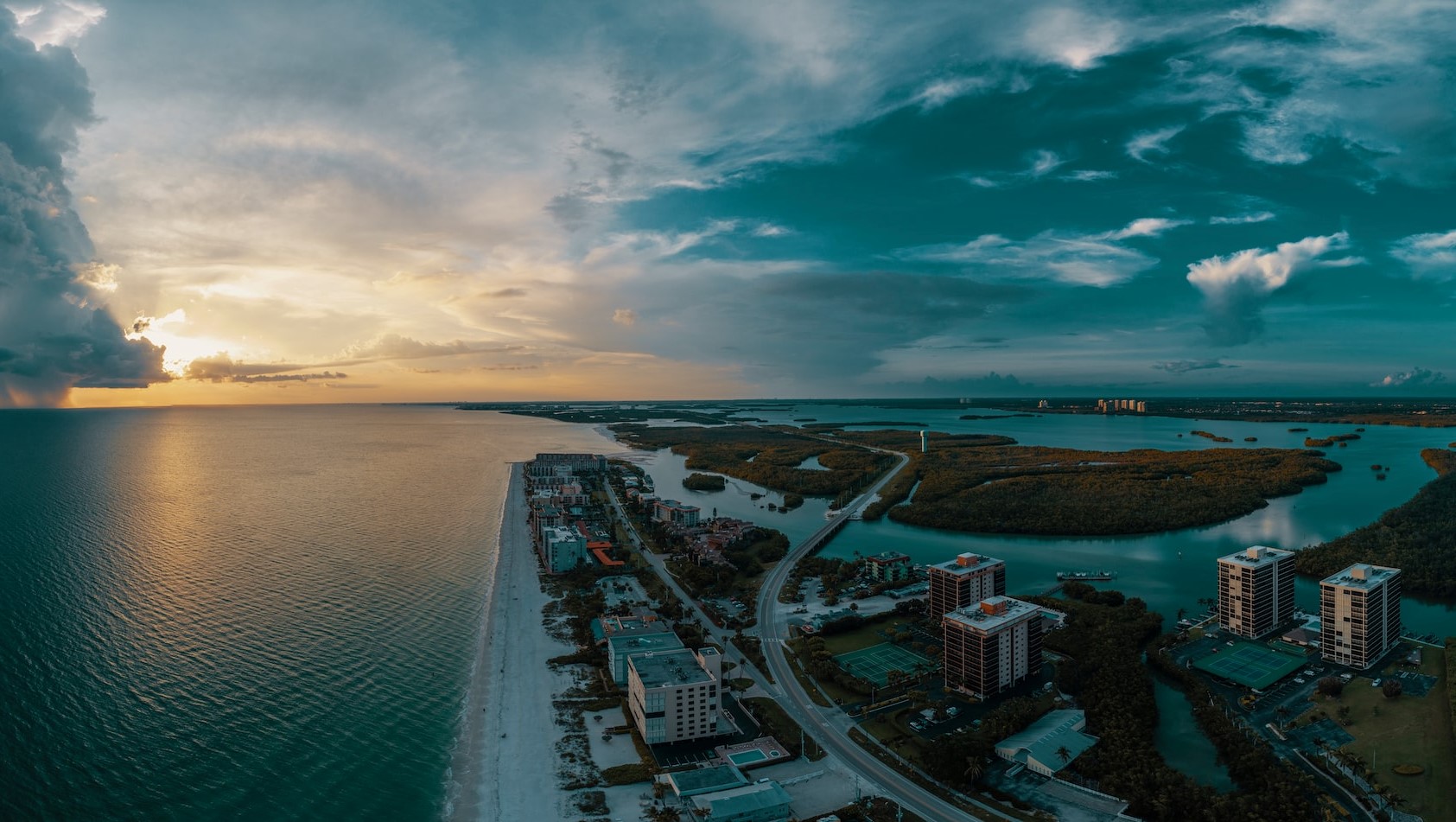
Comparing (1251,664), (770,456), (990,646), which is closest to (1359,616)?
(1251,664)

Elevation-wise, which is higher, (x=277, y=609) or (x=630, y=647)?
(x=630, y=647)

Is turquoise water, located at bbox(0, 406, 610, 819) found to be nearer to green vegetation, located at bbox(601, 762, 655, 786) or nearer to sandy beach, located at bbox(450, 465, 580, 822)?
sandy beach, located at bbox(450, 465, 580, 822)

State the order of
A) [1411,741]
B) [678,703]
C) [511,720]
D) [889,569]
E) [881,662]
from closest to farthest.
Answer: [1411,741] → [678,703] → [511,720] → [881,662] → [889,569]

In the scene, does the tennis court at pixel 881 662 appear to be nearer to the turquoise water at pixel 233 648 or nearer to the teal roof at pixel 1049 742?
the teal roof at pixel 1049 742

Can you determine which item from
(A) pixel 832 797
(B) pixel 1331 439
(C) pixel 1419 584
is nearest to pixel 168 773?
(A) pixel 832 797

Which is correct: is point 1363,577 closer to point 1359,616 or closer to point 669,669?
point 1359,616

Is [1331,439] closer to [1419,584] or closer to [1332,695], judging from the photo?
[1419,584]

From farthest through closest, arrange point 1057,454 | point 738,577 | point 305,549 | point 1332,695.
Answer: point 1057,454 → point 305,549 → point 738,577 → point 1332,695
